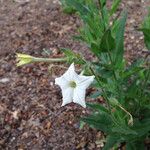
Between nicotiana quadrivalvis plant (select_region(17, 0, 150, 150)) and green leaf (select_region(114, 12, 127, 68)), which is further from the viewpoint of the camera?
green leaf (select_region(114, 12, 127, 68))

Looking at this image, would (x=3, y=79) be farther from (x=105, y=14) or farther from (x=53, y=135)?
(x=105, y=14)

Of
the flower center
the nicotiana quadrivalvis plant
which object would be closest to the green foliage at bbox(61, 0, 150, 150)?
the nicotiana quadrivalvis plant

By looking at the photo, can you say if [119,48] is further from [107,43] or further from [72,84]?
[72,84]

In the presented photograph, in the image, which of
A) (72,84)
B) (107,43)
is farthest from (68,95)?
(107,43)

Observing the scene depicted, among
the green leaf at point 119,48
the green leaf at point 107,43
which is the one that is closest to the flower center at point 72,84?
the green leaf at point 107,43

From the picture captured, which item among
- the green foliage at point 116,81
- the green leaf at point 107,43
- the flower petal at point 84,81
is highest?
the green leaf at point 107,43

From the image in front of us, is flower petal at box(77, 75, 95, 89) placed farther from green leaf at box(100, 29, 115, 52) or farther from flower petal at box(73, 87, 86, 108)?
green leaf at box(100, 29, 115, 52)

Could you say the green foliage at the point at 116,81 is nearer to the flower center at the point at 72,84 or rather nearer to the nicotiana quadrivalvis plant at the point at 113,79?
the nicotiana quadrivalvis plant at the point at 113,79
